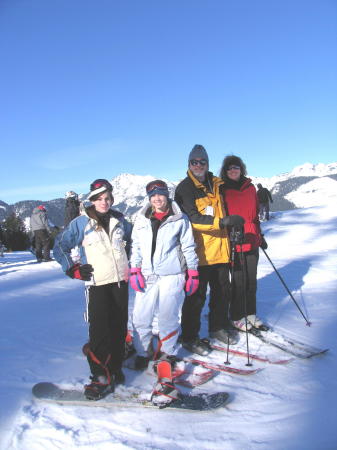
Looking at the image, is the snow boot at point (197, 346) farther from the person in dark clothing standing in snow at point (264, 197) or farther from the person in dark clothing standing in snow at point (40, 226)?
the person in dark clothing standing in snow at point (264, 197)

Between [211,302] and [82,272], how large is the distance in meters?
1.91

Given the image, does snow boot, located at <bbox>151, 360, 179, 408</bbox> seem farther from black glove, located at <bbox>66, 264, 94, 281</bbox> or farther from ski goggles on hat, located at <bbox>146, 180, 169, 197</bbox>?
ski goggles on hat, located at <bbox>146, 180, 169, 197</bbox>

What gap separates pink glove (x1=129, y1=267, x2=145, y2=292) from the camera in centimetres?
338

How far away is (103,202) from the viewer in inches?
130

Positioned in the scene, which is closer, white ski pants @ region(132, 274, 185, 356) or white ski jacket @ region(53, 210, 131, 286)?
white ski jacket @ region(53, 210, 131, 286)

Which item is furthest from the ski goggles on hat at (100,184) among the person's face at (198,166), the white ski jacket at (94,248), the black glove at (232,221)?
the black glove at (232,221)

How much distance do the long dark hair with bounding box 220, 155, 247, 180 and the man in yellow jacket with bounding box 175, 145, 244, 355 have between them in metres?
0.43

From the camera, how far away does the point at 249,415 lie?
2789mm

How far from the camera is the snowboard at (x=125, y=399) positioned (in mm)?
2867

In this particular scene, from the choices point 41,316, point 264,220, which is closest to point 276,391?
point 41,316

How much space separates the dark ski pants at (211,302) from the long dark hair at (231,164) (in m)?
1.27

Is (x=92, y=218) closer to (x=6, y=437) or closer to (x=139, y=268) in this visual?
(x=139, y=268)

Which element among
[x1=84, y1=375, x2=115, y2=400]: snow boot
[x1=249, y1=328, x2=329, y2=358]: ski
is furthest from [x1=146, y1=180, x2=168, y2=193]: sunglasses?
[x1=249, y1=328, x2=329, y2=358]: ski

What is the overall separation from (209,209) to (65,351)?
2.47 meters
